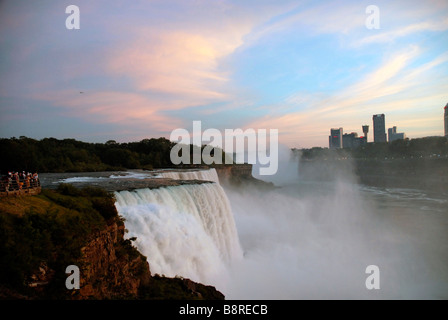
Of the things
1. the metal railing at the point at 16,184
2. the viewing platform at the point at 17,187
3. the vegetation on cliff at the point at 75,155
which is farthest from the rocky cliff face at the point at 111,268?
the vegetation on cliff at the point at 75,155

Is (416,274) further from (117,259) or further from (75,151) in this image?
(75,151)

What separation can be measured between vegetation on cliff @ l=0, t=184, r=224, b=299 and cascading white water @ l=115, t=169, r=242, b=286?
127 cm

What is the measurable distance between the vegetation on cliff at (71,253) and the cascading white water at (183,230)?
1.27 m

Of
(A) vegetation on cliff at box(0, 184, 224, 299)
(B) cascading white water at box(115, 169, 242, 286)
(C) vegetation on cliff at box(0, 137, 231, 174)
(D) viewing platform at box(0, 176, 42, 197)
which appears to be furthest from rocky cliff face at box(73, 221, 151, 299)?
(C) vegetation on cliff at box(0, 137, 231, 174)

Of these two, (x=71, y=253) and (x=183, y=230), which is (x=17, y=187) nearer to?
(x=71, y=253)

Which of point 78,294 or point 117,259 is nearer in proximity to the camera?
point 78,294

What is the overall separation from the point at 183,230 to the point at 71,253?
231 inches

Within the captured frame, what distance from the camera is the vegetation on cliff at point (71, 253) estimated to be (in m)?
5.57

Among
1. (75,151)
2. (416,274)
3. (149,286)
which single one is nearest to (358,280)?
(416,274)

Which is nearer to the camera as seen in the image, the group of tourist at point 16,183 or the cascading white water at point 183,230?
the group of tourist at point 16,183

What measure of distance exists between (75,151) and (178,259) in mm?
30422

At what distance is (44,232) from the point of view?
6.29 meters

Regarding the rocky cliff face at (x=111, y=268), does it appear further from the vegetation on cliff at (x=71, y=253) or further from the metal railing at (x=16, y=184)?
the metal railing at (x=16, y=184)

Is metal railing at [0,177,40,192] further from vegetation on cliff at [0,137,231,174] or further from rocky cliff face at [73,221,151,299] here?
vegetation on cliff at [0,137,231,174]
